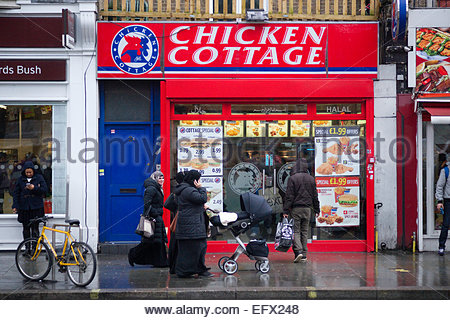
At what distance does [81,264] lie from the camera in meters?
8.95

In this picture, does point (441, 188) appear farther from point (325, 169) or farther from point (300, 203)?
point (300, 203)

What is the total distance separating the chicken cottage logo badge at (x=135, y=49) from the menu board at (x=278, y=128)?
2825 mm

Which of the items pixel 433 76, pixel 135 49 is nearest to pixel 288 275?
pixel 433 76

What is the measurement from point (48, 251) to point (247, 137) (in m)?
4.90

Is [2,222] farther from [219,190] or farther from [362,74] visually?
[362,74]

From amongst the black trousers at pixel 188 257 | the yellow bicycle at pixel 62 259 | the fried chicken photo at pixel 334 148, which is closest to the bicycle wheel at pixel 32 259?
the yellow bicycle at pixel 62 259

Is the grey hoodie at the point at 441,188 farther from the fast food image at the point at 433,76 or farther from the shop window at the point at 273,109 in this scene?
the shop window at the point at 273,109

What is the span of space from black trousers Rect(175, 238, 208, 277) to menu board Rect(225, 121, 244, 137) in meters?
3.30

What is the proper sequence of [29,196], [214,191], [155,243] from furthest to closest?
[214,191] → [29,196] → [155,243]

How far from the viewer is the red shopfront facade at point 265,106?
39.3 feet

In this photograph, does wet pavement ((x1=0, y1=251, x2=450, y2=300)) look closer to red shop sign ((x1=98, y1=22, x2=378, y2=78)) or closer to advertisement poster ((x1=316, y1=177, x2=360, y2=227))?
advertisement poster ((x1=316, y1=177, x2=360, y2=227))

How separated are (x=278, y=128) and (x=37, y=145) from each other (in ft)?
16.9

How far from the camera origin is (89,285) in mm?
9031

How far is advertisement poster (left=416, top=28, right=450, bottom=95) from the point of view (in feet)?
39.6
